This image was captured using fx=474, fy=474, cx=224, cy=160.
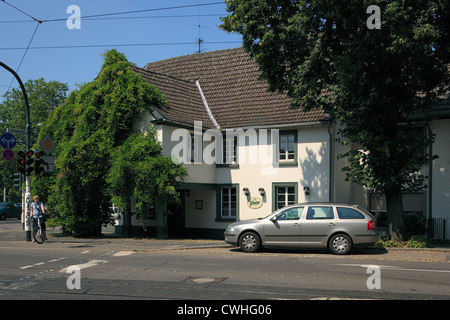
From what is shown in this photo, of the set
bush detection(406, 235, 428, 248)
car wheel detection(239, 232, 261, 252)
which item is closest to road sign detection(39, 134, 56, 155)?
car wheel detection(239, 232, 261, 252)

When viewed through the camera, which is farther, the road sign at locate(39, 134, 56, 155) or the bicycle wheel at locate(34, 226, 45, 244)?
the road sign at locate(39, 134, 56, 155)

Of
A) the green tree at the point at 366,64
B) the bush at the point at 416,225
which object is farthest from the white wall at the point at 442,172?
the green tree at the point at 366,64

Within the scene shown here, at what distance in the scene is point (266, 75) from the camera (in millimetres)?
18922

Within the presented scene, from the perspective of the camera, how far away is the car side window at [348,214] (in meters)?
15.1

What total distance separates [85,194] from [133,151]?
10.9ft

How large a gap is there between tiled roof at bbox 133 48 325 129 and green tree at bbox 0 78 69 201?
34.0m

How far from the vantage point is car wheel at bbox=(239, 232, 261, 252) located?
1560cm

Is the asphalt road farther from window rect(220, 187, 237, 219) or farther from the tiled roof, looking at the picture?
the tiled roof

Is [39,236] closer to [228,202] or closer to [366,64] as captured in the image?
[228,202]

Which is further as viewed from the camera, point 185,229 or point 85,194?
point 185,229

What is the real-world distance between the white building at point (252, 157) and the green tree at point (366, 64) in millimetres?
2826

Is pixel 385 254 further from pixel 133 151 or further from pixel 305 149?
pixel 133 151

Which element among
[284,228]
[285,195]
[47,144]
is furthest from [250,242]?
[47,144]
